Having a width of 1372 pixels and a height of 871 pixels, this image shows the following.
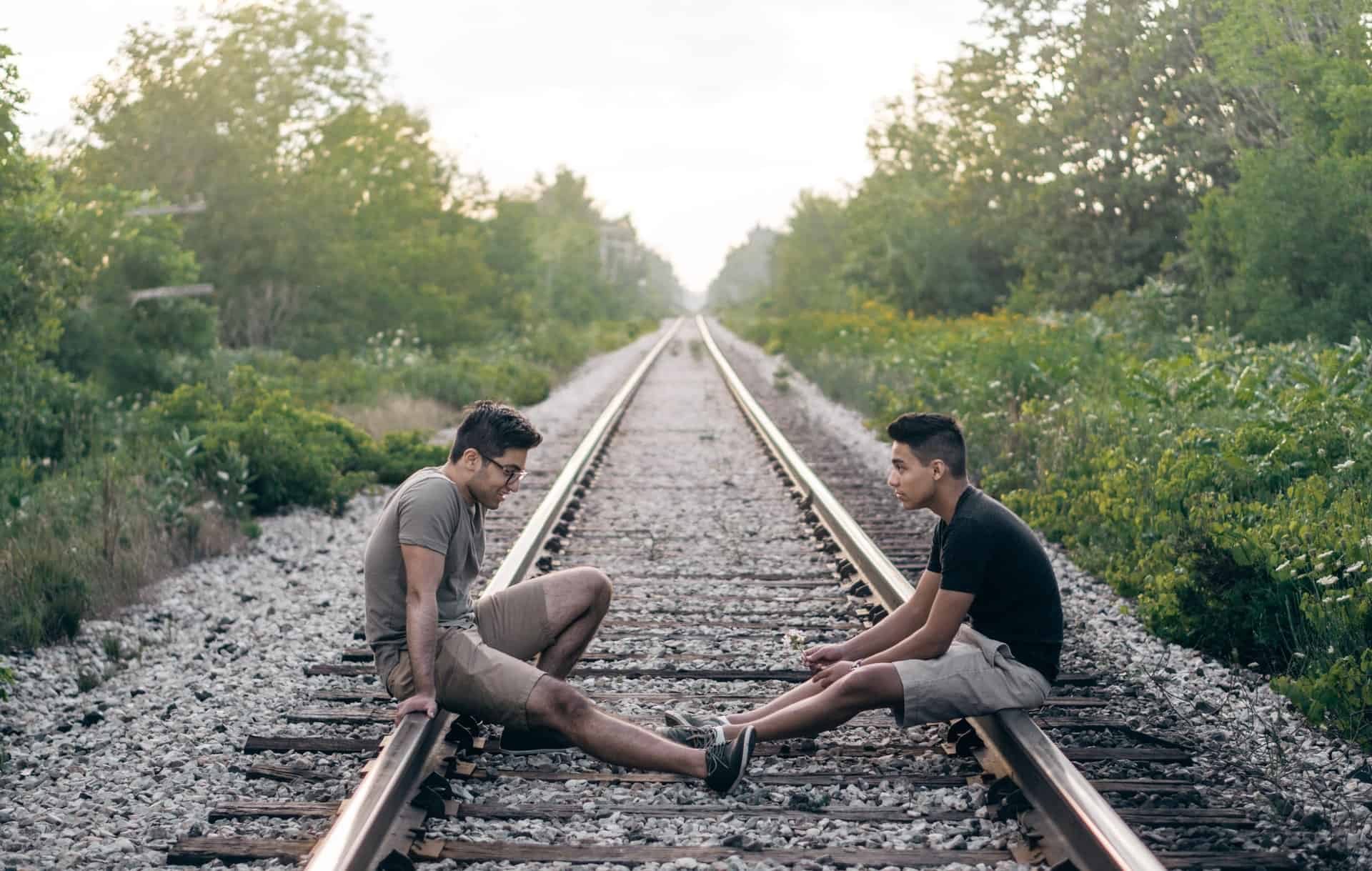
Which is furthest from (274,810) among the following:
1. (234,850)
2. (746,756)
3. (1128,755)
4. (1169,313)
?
(1169,313)

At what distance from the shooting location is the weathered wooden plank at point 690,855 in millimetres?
3379

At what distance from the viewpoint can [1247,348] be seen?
12141 mm

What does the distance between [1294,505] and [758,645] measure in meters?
2.78

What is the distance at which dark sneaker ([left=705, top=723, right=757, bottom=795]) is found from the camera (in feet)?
12.7

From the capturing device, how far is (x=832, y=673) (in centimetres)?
433

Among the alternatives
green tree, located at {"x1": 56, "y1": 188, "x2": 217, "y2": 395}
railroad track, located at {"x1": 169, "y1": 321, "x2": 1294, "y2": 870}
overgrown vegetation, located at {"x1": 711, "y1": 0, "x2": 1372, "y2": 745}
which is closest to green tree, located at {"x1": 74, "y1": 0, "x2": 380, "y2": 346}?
green tree, located at {"x1": 56, "y1": 188, "x2": 217, "y2": 395}

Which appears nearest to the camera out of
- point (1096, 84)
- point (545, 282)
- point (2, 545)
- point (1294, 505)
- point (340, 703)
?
point (340, 703)

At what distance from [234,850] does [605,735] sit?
1.15 meters

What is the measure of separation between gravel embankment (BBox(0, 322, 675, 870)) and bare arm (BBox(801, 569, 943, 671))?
1.70 m

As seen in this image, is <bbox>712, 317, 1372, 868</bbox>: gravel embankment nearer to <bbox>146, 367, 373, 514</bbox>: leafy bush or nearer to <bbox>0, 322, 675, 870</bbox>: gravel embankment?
<bbox>0, 322, 675, 870</bbox>: gravel embankment

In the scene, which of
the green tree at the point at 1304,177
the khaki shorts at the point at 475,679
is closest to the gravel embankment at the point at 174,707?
the khaki shorts at the point at 475,679

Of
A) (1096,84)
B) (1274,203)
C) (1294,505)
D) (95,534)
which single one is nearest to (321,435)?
(95,534)

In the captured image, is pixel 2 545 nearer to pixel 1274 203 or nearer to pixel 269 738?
pixel 269 738

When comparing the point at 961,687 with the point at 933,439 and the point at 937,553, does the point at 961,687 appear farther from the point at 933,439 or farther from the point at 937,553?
the point at 933,439
